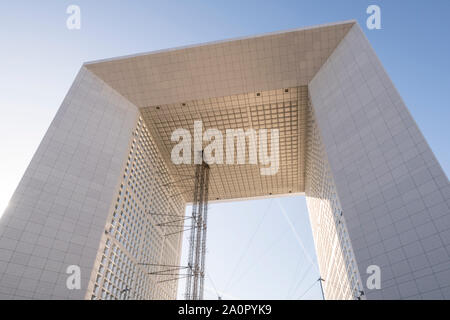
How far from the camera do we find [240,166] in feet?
116

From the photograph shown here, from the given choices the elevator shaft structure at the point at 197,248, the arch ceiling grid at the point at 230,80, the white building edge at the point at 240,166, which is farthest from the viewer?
the elevator shaft structure at the point at 197,248

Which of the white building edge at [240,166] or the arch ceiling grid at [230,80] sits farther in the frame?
the arch ceiling grid at [230,80]

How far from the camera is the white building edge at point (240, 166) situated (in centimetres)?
1612

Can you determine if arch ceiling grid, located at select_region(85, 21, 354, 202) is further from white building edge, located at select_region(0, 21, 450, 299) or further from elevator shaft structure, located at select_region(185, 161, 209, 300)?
elevator shaft structure, located at select_region(185, 161, 209, 300)

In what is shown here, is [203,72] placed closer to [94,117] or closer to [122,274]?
[94,117]

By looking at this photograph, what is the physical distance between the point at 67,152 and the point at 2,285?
9.24 m

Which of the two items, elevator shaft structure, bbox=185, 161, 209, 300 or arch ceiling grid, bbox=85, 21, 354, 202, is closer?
arch ceiling grid, bbox=85, 21, 354, 202

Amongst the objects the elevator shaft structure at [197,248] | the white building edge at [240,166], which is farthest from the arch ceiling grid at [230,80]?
the elevator shaft structure at [197,248]

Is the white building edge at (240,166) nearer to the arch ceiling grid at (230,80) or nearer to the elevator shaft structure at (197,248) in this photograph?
the arch ceiling grid at (230,80)

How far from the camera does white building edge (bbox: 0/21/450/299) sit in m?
16.1

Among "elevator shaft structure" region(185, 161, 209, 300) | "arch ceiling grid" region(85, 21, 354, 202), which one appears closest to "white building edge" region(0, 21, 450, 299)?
"arch ceiling grid" region(85, 21, 354, 202)

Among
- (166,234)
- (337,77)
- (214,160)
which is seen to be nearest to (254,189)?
(214,160)

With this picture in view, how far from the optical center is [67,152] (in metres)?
22.2
